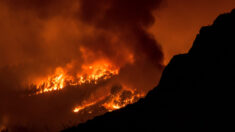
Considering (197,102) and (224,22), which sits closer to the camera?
(197,102)

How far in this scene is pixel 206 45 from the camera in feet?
77.2

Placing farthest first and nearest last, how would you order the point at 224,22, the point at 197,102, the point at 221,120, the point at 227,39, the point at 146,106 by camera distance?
the point at 146,106 → the point at 224,22 → the point at 227,39 → the point at 197,102 → the point at 221,120

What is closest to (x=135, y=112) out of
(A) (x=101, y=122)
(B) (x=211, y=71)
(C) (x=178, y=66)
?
(A) (x=101, y=122)

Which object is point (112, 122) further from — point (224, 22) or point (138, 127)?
point (224, 22)

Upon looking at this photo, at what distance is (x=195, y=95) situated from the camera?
20.4 m

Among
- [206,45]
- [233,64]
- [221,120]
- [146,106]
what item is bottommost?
[221,120]

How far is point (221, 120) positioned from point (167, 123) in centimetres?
403

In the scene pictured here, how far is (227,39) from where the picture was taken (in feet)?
Result: 69.1

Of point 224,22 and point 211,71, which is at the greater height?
point 224,22

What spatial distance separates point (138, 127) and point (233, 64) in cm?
940

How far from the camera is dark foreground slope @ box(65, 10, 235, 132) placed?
1781 cm

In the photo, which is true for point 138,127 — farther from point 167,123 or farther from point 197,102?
point 197,102

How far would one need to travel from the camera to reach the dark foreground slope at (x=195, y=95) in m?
17.8

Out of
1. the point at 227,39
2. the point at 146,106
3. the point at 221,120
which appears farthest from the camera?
the point at 146,106
